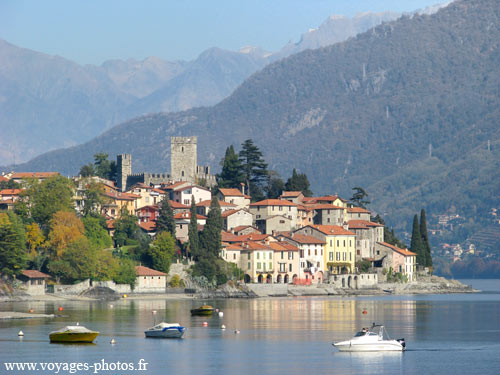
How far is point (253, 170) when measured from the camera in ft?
554

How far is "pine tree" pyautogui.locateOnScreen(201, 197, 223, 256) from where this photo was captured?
438 ft

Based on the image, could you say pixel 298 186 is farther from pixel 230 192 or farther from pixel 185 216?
pixel 185 216

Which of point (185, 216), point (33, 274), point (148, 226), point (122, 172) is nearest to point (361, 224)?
point (185, 216)

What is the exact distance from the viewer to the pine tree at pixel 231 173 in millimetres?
165500

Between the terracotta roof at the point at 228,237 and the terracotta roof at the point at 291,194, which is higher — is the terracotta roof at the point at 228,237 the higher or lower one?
the lower one

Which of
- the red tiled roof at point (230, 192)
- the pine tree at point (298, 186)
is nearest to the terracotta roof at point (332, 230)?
the red tiled roof at point (230, 192)

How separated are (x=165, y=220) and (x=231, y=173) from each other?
30334 mm

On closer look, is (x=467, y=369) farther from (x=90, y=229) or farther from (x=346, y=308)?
(x=90, y=229)

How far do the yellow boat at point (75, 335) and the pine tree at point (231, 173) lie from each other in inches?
3575

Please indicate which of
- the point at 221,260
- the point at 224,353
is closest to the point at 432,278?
the point at 221,260

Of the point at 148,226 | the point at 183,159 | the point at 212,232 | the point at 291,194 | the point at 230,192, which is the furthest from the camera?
the point at 183,159

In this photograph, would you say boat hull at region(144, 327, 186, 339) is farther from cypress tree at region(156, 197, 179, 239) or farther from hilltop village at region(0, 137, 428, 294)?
cypress tree at region(156, 197, 179, 239)

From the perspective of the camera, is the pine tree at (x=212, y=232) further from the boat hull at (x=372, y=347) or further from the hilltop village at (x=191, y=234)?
the boat hull at (x=372, y=347)

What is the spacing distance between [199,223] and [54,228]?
24178mm
